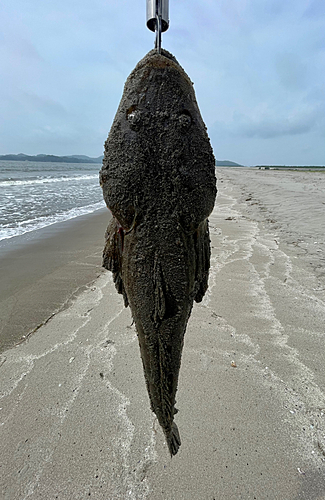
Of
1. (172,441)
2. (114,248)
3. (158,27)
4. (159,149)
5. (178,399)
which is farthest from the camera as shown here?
(178,399)

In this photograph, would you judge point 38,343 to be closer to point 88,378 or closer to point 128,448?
point 88,378

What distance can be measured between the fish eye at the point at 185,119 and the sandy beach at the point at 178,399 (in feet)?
6.62

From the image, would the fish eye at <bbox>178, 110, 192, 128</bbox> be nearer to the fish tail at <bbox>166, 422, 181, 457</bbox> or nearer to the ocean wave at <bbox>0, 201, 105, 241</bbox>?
the fish tail at <bbox>166, 422, 181, 457</bbox>

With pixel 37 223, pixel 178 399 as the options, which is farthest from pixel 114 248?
pixel 37 223

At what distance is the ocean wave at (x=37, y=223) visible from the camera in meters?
7.46

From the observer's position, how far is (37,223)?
28.4ft

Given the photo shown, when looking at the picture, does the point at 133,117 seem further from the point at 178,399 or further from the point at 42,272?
the point at 42,272

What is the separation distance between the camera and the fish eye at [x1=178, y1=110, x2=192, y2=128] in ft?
3.01

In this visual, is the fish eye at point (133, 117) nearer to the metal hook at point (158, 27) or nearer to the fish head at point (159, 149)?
the fish head at point (159, 149)

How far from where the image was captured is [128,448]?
1.89m

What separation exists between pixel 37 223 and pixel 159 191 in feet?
28.5

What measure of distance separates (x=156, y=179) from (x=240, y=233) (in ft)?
19.7

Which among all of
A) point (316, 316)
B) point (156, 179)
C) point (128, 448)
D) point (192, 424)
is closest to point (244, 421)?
point (192, 424)

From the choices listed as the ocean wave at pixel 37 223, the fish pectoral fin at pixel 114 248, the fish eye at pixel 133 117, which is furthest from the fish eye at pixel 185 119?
the ocean wave at pixel 37 223
